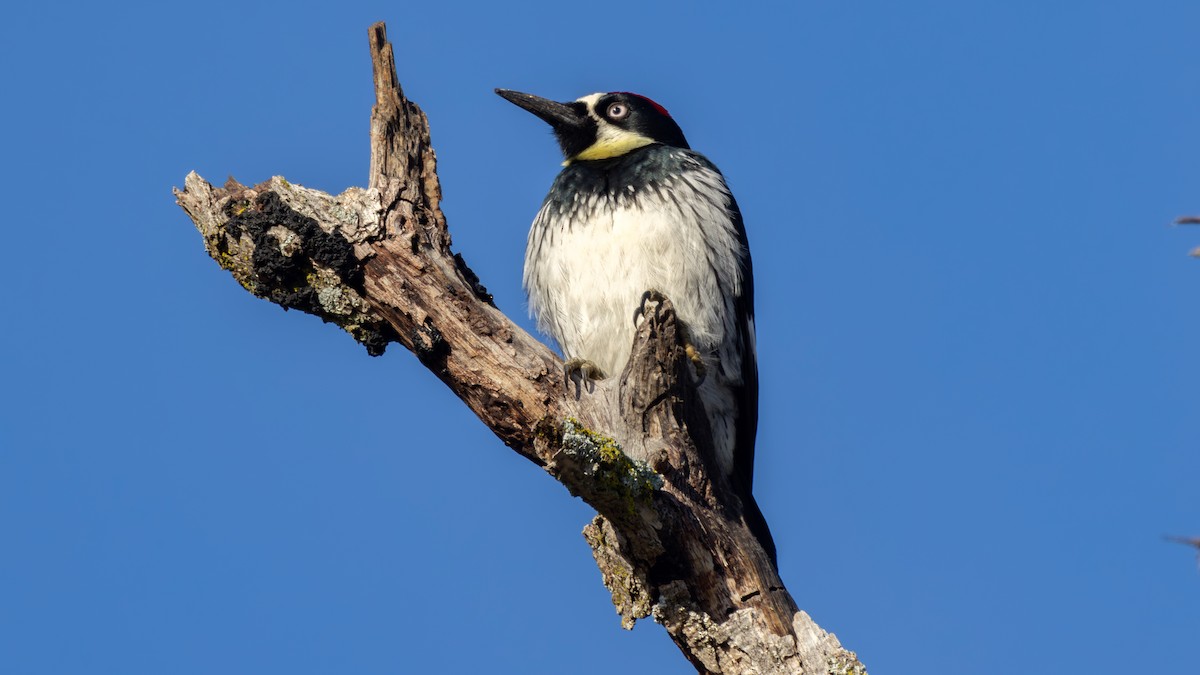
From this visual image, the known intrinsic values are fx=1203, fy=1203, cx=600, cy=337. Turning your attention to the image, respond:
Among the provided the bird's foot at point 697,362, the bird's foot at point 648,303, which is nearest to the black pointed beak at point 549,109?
the bird's foot at point 648,303

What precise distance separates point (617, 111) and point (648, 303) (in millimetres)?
2018

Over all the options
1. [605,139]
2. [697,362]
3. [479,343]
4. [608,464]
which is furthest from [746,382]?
[608,464]

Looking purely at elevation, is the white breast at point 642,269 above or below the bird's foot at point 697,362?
above

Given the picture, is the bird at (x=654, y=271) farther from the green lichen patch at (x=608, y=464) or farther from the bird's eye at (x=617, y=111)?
the green lichen patch at (x=608, y=464)

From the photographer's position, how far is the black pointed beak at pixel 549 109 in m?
6.43

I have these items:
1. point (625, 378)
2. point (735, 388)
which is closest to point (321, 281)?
point (625, 378)

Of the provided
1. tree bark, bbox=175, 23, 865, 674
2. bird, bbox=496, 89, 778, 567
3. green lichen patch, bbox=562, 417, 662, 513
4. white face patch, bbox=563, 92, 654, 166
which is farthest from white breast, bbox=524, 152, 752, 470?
green lichen patch, bbox=562, 417, 662, 513

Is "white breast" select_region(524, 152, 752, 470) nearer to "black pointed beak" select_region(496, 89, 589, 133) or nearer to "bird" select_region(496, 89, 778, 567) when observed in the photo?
"bird" select_region(496, 89, 778, 567)

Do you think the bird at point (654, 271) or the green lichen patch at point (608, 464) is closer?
the green lichen patch at point (608, 464)

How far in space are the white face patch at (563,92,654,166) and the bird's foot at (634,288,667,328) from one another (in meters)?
1.27

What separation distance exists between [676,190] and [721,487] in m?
1.72

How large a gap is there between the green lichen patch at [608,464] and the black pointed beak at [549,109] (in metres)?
3.13

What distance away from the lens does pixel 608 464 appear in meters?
3.62

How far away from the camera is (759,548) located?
4203mm
